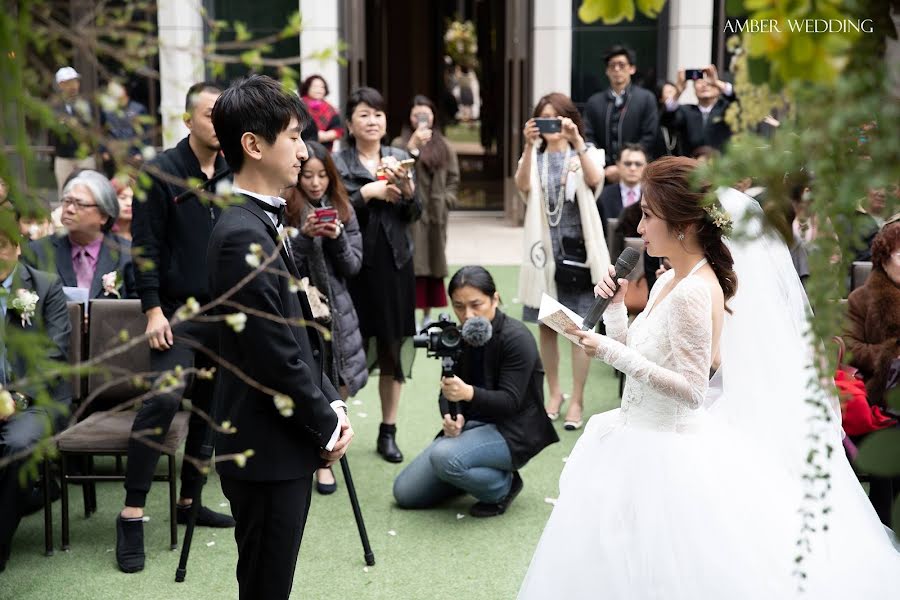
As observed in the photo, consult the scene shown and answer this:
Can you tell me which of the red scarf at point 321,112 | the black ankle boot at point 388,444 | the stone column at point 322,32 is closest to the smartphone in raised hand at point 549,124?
the black ankle boot at point 388,444

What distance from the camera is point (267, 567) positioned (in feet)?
9.86

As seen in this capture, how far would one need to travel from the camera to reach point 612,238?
6852 millimetres

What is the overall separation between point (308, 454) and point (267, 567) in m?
0.35

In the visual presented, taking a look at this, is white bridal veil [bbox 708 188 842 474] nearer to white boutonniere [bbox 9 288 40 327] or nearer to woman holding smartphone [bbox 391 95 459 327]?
white boutonniere [bbox 9 288 40 327]

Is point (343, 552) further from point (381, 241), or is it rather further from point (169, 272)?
point (381, 241)

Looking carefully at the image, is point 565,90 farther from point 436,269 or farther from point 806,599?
point 806,599

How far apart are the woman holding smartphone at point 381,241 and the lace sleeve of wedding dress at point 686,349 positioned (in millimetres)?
2397

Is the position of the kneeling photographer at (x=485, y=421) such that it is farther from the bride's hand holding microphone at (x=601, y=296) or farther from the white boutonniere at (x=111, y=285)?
the white boutonniere at (x=111, y=285)

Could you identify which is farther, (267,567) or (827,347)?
(267,567)

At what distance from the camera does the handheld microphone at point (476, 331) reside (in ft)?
14.7

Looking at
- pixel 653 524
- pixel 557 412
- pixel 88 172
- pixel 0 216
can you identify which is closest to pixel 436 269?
pixel 557 412

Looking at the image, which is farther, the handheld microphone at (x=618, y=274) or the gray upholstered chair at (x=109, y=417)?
the gray upholstered chair at (x=109, y=417)

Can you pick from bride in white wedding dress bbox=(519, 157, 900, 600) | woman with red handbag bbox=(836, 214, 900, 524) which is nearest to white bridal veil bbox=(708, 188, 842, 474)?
bride in white wedding dress bbox=(519, 157, 900, 600)

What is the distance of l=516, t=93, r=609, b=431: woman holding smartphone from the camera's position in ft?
19.7
